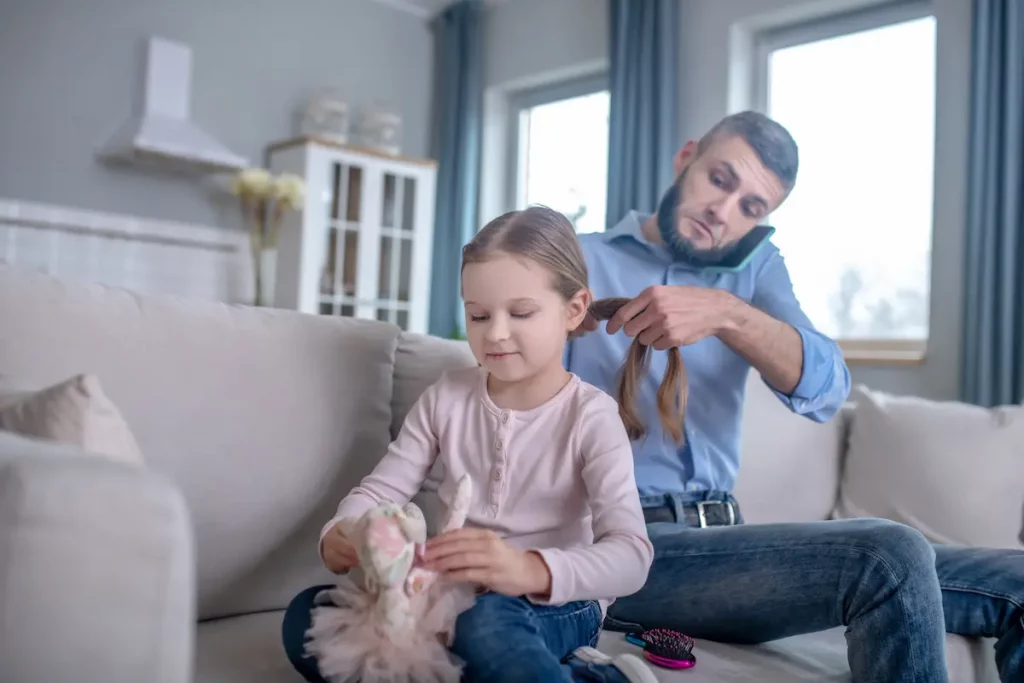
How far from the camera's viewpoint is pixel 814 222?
142 inches

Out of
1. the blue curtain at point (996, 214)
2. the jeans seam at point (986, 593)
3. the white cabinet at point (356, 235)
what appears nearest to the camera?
the jeans seam at point (986, 593)

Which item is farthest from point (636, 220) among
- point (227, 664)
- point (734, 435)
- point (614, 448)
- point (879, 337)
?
point (879, 337)

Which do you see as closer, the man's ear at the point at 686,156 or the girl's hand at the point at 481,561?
the girl's hand at the point at 481,561

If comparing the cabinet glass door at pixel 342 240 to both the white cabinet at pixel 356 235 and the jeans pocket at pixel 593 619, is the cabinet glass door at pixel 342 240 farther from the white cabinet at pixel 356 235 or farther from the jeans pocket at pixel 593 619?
the jeans pocket at pixel 593 619

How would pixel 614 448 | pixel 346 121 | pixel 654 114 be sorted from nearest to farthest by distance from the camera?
1. pixel 614 448
2. pixel 654 114
3. pixel 346 121

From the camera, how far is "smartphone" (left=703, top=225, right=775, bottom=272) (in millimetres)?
1473

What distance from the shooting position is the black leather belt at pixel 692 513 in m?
1.38

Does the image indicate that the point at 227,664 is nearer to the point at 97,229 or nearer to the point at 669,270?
the point at 669,270

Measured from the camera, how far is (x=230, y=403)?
52.6 inches

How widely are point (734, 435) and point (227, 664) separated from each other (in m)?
0.84

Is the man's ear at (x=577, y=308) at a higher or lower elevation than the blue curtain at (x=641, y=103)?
lower

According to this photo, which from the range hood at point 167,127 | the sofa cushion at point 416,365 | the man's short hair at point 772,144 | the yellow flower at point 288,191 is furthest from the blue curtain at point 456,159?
the man's short hair at point 772,144

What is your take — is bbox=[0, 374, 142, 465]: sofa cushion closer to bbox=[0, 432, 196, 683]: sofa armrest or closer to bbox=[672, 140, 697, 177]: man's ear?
bbox=[0, 432, 196, 683]: sofa armrest

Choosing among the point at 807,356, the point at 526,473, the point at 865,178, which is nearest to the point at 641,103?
the point at 865,178
